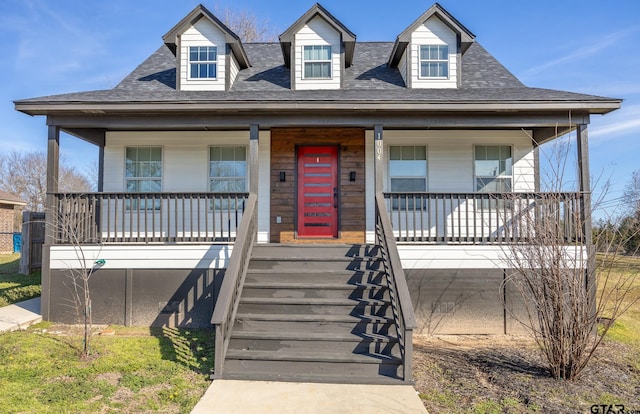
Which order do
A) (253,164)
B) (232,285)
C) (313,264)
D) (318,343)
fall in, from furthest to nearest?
(253,164) → (313,264) → (232,285) → (318,343)

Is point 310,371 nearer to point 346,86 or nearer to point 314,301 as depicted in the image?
point 314,301

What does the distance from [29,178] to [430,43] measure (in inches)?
1608

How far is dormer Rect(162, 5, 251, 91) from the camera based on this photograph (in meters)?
8.07

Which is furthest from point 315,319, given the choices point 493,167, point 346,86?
point 493,167

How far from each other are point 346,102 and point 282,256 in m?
2.78

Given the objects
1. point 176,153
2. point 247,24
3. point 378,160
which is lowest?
point 378,160

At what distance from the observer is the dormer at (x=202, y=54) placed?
8070 mm

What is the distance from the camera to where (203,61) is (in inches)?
321

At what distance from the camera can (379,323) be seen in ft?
15.4

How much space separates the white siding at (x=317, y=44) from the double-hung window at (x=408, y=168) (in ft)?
6.48

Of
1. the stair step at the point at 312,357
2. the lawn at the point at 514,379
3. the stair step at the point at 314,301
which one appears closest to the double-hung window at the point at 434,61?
the lawn at the point at 514,379

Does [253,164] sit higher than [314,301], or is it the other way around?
[253,164]

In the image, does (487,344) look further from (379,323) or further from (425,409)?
(425,409)

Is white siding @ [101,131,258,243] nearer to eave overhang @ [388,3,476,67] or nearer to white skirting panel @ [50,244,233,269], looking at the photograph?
white skirting panel @ [50,244,233,269]
